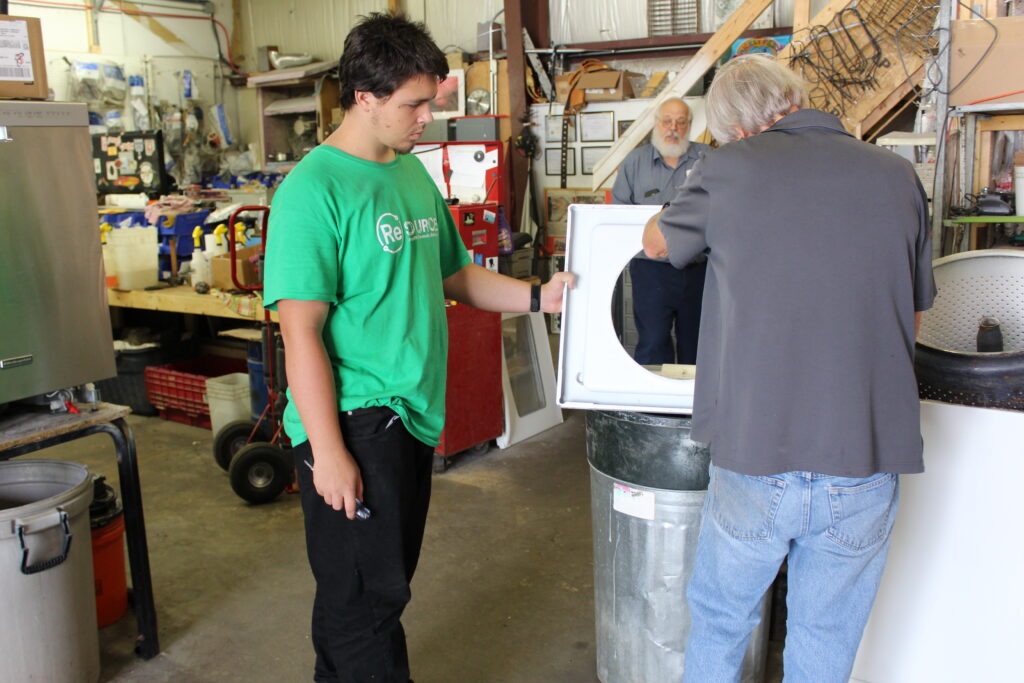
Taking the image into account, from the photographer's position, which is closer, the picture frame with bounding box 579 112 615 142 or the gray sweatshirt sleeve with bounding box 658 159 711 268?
the gray sweatshirt sleeve with bounding box 658 159 711 268

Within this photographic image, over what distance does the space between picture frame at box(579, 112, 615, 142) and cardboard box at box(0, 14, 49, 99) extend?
4.65 meters

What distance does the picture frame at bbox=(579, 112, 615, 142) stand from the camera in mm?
6363

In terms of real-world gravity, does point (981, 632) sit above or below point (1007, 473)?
below

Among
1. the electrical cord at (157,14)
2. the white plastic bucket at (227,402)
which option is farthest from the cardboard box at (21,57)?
the electrical cord at (157,14)

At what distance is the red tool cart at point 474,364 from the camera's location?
4055 mm

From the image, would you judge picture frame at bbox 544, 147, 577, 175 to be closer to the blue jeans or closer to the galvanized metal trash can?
the galvanized metal trash can

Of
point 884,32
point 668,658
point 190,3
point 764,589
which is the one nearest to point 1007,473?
point 764,589

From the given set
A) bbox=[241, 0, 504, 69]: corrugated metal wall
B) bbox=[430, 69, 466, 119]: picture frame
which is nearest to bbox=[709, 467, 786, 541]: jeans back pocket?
bbox=[430, 69, 466, 119]: picture frame

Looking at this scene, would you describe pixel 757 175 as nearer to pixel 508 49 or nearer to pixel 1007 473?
pixel 1007 473

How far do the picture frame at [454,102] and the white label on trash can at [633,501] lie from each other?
5294mm

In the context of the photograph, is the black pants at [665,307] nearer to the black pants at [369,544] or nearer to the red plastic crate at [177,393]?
the red plastic crate at [177,393]

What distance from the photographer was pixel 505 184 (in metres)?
6.63

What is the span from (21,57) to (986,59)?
326cm

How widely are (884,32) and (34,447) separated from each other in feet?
14.3
